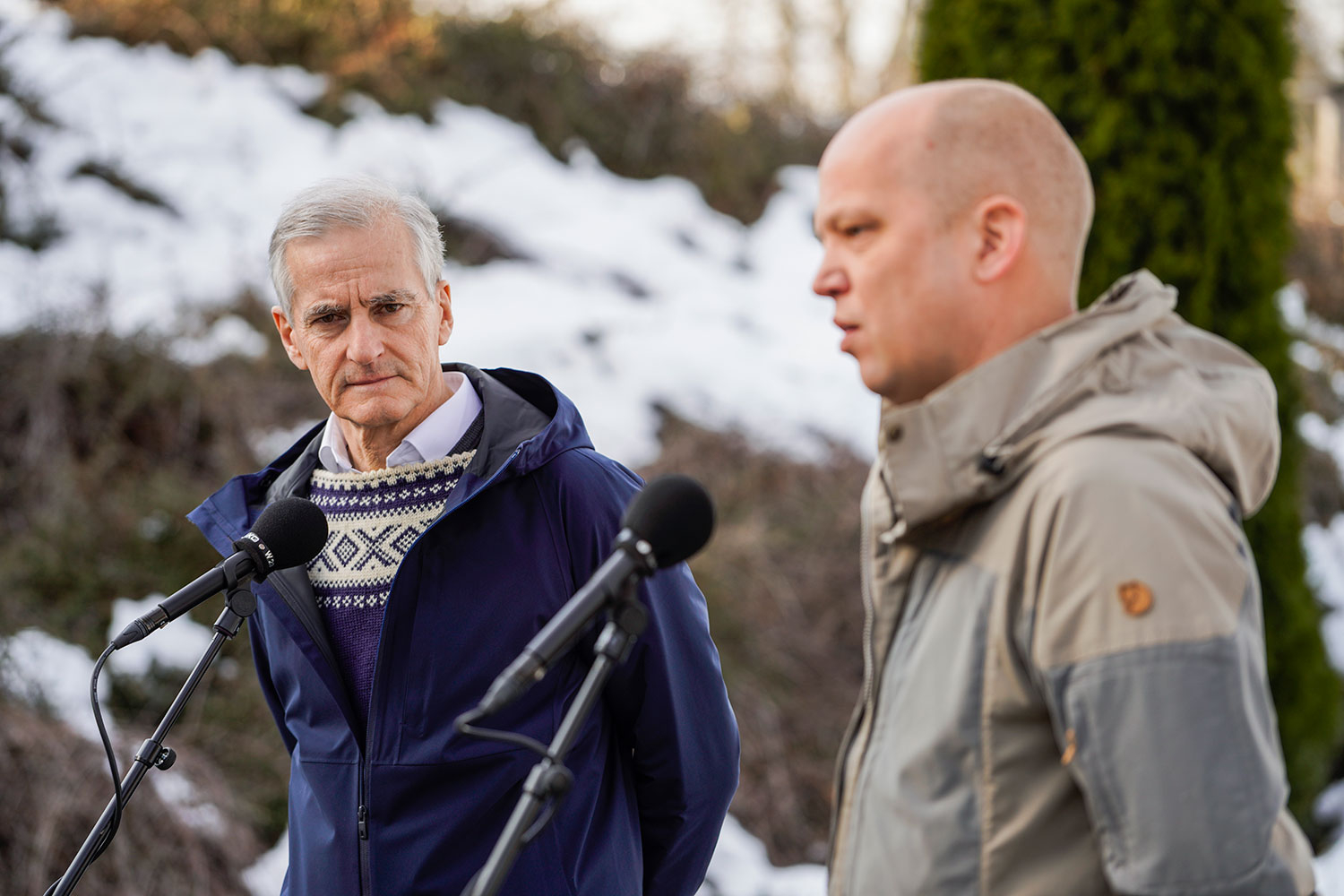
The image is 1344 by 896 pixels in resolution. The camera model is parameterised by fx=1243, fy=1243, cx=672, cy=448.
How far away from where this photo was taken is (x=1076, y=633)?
1.34m

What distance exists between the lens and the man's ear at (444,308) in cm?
266

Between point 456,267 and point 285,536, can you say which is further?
point 456,267

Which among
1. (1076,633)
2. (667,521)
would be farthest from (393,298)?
(1076,633)

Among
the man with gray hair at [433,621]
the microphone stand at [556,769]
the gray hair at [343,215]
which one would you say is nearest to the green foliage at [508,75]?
the gray hair at [343,215]

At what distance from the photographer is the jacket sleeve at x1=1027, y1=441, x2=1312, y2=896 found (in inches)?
50.4

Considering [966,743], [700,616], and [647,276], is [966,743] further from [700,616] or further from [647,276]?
[647,276]

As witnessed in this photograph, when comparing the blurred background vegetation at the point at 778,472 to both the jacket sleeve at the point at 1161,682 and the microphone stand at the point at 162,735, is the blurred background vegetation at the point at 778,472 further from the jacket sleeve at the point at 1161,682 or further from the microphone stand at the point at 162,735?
the jacket sleeve at the point at 1161,682

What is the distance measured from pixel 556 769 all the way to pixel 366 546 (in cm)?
107

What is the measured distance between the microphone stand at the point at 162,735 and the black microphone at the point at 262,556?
22 millimetres

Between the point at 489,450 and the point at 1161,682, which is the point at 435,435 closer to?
the point at 489,450

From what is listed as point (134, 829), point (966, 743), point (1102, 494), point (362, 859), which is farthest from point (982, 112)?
point (134, 829)

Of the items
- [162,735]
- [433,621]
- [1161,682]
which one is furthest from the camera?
[433,621]

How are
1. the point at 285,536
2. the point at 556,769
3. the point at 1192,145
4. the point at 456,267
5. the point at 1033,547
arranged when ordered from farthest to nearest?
the point at 456,267, the point at 1192,145, the point at 285,536, the point at 556,769, the point at 1033,547

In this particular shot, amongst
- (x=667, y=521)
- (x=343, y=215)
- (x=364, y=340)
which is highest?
(x=343, y=215)
